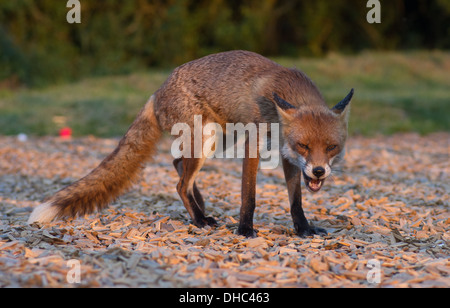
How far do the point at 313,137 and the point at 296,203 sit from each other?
0.94 m

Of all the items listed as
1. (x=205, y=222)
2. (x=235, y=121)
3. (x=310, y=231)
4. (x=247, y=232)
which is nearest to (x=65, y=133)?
(x=205, y=222)

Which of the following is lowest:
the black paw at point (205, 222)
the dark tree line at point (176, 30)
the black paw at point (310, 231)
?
the black paw at point (310, 231)

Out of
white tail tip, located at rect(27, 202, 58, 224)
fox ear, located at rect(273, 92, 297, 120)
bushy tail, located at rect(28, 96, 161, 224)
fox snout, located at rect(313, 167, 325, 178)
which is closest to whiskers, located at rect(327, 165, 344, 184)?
fox snout, located at rect(313, 167, 325, 178)

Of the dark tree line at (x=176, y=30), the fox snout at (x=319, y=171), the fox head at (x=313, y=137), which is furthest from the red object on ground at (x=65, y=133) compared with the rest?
the dark tree line at (x=176, y=30)

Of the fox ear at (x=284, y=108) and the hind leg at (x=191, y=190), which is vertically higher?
the fox ear at (x=284, y=108)

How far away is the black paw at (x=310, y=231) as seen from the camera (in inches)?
210

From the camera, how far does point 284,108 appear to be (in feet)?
16.3

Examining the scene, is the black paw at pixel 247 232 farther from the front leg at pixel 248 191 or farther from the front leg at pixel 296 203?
the front leg at pixel 296 203

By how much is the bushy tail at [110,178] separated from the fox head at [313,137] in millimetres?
1733

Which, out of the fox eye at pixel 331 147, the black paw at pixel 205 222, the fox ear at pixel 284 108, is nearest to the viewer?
the fox eye at pixel 331 147

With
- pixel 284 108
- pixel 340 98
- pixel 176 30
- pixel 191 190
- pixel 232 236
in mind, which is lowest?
pixel 232 236

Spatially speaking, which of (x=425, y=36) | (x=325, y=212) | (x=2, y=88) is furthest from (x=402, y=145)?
(x=425, y=36)

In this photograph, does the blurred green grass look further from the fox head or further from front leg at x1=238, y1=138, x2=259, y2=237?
the fox head

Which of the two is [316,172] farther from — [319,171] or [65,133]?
[65,133]
